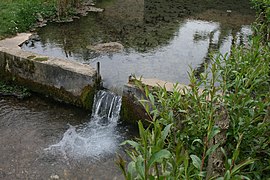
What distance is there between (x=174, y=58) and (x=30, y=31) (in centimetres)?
589

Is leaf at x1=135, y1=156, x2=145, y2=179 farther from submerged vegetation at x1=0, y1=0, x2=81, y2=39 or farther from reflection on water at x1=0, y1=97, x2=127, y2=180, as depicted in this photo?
submerged vegetation at x1=0, y1=0, x2=81, y2=39

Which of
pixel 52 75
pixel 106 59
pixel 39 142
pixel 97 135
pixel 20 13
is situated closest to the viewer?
pixel 39 142

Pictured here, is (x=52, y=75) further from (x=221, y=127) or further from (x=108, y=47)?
(x=221, y=127)

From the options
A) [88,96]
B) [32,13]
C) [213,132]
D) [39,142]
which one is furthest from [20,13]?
[213,132]

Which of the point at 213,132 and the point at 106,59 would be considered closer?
the point at 213,132

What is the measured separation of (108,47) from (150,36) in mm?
2144

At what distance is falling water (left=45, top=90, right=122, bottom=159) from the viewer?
601cm

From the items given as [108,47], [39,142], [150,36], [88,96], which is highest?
[150,36]

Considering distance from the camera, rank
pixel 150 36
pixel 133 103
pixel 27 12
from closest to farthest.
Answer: pixel 133 103 < pixel 150 36 < pixel 27 12

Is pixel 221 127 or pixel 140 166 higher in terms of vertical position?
pixel 140 166

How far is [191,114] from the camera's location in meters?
2.40

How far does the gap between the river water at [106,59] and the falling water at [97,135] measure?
0.07ft

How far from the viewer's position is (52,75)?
7.56 meters

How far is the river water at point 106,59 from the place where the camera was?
5734 mm
